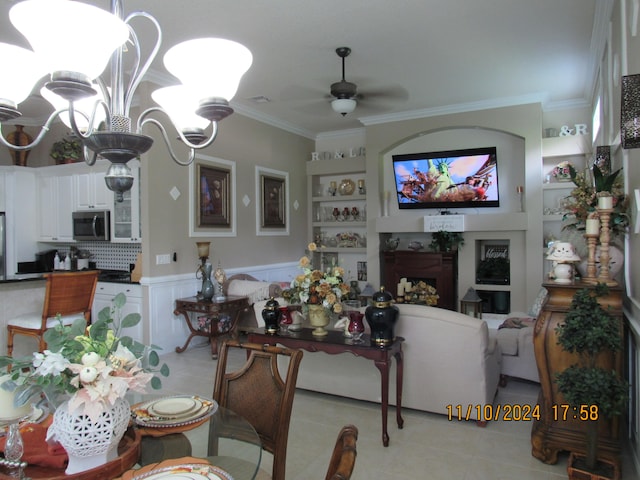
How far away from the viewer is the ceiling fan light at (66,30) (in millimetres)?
1366

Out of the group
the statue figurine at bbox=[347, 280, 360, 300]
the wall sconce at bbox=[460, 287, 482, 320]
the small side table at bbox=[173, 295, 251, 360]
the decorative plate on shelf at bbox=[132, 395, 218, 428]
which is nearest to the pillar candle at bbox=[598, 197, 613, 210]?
the decorative plate on shelf at bbox=[132, 395, 218, 428]

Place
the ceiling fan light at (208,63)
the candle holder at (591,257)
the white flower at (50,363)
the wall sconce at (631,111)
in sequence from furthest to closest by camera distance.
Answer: the candle holder at (591,257) < the wall sconce at (631,111) < the ceiling fan light at (208,63) < the white flower at (50,363)

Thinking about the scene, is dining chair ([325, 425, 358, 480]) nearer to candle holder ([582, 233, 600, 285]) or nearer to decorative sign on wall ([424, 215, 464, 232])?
candle holder ([582, 233, 600, 285])

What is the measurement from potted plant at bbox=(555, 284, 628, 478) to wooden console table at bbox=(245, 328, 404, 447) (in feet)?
3.18

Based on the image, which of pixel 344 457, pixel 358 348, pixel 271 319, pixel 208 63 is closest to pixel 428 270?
pixel 271 319

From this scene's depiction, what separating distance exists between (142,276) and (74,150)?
2288mm

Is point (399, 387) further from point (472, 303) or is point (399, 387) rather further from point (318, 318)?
point (472, 303)

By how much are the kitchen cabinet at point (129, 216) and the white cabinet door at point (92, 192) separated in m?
0.20

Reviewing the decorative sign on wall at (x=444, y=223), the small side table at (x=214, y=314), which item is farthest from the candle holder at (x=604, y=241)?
the decorative sign on wall at (x=444, y=223)

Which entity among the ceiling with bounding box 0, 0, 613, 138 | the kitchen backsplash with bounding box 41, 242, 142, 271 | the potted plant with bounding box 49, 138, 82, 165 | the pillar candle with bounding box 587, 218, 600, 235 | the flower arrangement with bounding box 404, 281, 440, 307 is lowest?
the flower arrangement with bounding box 404, 281, 440, 307

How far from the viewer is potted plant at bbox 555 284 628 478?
2.20 m

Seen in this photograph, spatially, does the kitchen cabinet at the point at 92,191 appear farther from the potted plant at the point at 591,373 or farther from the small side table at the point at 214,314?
the potted plant at the point at 591,373

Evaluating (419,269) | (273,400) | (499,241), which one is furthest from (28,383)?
(499,241)

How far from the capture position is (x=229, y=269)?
594 centimetres
